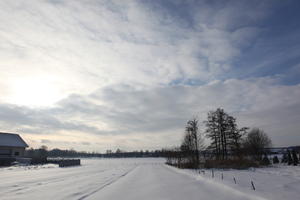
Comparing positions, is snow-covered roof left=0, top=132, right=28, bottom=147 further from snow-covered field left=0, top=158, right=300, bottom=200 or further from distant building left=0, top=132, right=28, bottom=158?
snow-covered field left=0, top=158, right=300, bottom=200

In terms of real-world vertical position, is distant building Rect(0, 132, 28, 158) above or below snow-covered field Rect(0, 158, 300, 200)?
above

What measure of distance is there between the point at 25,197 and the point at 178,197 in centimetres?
867

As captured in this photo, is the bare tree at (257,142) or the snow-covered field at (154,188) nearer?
the snow-covered field at (154,188)

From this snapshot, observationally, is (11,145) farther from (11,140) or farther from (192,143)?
(192,143)

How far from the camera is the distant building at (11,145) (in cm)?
6215

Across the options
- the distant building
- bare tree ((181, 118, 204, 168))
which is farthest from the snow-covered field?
the distant building

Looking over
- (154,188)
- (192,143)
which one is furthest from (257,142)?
(154,188)

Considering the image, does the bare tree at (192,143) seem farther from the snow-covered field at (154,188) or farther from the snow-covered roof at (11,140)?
the snow-covered roof at (11,140)

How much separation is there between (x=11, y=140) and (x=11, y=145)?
3.06m

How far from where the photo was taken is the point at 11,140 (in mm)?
65500

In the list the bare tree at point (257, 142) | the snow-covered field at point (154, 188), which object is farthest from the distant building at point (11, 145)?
the bare tree at point (257, 142)

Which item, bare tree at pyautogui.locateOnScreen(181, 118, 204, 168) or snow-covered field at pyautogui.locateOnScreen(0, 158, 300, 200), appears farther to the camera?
bare tree at pyautogui.locateOnScreen(181, 118, 204, 168)

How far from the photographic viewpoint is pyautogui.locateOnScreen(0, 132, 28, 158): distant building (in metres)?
62.2

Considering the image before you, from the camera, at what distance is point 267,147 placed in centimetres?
7250
